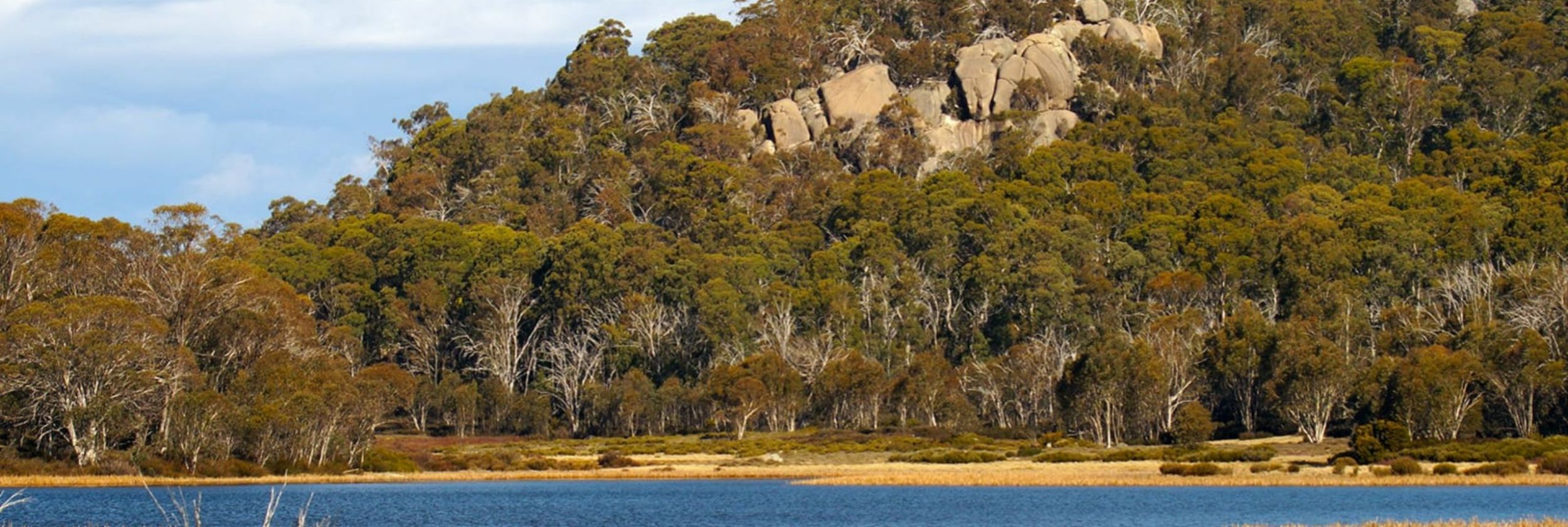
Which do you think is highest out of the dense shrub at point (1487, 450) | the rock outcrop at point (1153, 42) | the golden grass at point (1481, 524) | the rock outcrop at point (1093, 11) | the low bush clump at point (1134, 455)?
the rock outcrop at point (1093, 11)

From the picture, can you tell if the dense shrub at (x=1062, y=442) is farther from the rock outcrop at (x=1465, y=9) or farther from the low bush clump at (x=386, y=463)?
the rock outcrop at (x=1465, y=9)

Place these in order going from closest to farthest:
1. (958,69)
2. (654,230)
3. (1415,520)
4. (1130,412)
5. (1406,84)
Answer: (1415,520)
(1130,412)
(654,230)
(1406,84)
(958,69)

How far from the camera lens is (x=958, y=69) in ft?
571

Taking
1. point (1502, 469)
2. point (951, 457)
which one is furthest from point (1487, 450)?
point (951, 457)

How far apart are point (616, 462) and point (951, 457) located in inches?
677

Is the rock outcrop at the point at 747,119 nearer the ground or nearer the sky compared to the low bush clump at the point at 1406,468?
nearer the sky

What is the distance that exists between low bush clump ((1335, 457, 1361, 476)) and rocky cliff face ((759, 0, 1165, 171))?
94961 millimetres

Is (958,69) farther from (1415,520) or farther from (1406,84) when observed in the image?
(1415,520)

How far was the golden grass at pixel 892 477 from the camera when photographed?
66688 millimetres

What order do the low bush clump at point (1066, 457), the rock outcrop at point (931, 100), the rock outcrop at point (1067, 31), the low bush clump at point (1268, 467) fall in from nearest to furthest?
the low bush clump at point (1268, 467) → the low bush clump at point (1066, 457) → the rock outcrop at point (931, 100) → the rock outcrop at point (1067, 31)

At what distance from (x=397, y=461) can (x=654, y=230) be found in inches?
2499

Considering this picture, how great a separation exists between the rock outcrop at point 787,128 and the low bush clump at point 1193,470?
99204 mm

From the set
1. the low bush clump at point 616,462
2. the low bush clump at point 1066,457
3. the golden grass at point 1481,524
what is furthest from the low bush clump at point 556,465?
the golden grass at point 1481,524

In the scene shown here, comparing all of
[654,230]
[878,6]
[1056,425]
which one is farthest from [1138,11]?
[1056,425]
